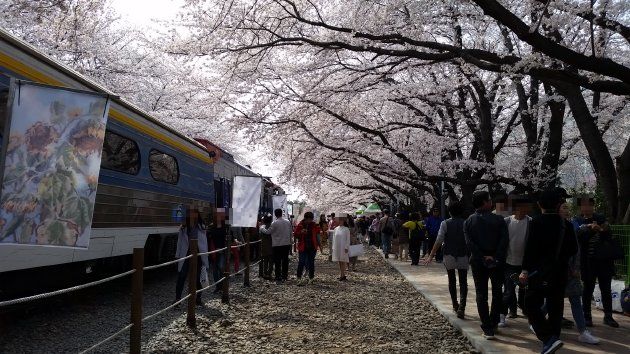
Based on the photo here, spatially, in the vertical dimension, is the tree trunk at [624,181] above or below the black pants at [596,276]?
above

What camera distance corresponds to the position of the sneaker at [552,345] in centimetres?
480

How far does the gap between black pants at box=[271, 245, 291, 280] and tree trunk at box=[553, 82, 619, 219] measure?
643 cm

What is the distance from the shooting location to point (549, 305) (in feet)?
16.8

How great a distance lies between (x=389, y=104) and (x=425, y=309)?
1177cm

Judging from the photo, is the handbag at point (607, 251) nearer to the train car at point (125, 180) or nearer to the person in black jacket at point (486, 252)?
the person in black jacket at point (486, 252)

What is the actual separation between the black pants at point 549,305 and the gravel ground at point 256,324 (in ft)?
4.04

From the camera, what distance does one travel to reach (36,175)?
4.59m

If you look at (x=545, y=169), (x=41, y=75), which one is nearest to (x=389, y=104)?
(x=545, y=169)

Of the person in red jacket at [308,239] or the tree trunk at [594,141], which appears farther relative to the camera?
the person in red jacket at [308,239]

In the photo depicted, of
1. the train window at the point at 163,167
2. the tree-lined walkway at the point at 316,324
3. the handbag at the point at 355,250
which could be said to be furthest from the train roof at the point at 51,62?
the handbag at the point at 355,250

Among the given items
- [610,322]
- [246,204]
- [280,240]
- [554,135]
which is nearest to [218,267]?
[280,240]

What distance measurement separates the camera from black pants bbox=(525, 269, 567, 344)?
5031mm

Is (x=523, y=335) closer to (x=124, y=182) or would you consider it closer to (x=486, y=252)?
(x=486, y=252)

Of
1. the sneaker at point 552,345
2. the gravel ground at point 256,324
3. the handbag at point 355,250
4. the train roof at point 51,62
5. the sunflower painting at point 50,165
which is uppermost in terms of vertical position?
the train roof at point 51,62
